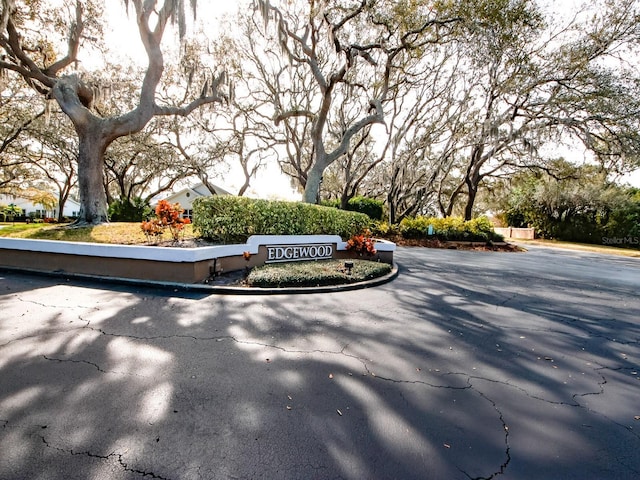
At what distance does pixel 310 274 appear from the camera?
261 inches

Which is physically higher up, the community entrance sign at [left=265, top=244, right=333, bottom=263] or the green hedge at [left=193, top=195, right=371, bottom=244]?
the green hedge at [left=193, top=195, right=371, bottom=244]

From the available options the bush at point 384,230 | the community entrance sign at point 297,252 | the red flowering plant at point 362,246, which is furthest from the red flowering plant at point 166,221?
the bush at point 384,230

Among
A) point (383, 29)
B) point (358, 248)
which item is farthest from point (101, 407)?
point (383, 29)

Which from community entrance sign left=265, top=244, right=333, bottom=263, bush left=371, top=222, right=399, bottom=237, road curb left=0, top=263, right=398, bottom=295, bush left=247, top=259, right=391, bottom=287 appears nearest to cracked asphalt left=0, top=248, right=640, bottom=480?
road curb left=0, top=263, right=398, bottom=295

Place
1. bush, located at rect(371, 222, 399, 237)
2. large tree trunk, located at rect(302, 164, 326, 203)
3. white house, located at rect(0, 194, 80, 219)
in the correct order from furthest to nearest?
white house, located at rect(0, 194, 80, 219) → bush, located at rect(371, 222, 399, 237) → large tree trunk, located at rect(302, 164, 326, 203)

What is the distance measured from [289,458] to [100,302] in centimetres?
→ 451

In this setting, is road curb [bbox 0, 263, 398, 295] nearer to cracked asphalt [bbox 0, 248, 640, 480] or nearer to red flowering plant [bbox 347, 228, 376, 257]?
cracked asphalt [bbox 0, 248, 640, 480]

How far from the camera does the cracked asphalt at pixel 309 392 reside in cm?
183

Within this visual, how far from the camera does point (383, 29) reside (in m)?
12.1

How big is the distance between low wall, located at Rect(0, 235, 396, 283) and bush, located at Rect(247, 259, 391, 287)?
0.57 m

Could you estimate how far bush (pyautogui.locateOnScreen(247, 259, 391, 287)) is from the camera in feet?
20.0

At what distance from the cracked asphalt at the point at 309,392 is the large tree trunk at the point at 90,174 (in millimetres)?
6172

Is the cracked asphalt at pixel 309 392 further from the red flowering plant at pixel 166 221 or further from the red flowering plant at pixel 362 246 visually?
the red flowering plant at pixel 362 246

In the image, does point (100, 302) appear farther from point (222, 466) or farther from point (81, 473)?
point (222, 466)
